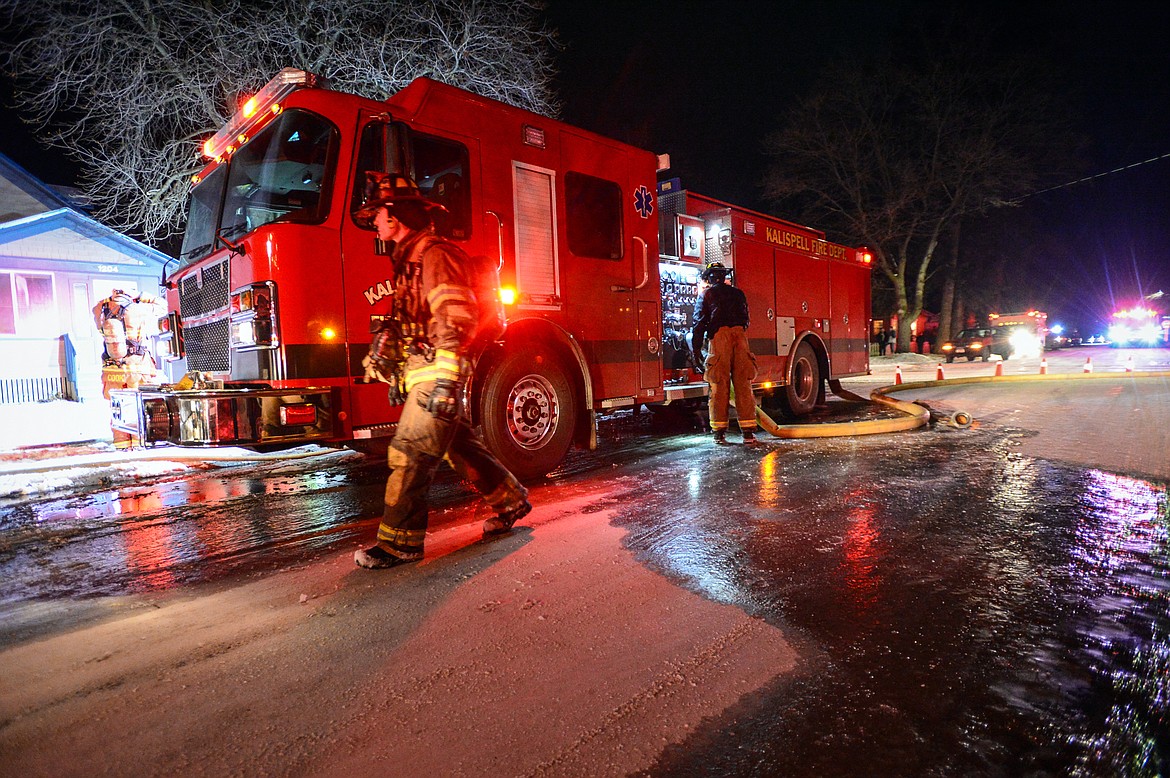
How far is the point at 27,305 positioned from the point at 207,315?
16.1 meters

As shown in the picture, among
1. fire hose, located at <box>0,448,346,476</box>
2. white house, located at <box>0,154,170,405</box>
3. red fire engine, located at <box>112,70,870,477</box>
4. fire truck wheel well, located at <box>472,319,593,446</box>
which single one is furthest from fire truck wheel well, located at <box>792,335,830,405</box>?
white house, located at <box>0,154,170,405</box>

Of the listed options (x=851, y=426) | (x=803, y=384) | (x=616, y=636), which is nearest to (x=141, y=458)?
(x=616, y=636)

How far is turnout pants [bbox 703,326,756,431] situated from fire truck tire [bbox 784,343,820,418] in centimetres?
243

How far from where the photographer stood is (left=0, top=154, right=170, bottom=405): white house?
16.4 m

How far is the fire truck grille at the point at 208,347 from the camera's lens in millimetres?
4922

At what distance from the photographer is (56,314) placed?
1711 centimetres

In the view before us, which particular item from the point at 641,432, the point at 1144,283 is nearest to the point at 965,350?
the point at 641,432

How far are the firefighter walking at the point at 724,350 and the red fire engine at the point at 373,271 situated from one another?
2.48 feet

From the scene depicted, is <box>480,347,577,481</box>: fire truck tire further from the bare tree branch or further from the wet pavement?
the bare tree branch

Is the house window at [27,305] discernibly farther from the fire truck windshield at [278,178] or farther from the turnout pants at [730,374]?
the turnout pants at [730,374]

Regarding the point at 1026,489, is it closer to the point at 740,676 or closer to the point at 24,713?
the point at 740,676

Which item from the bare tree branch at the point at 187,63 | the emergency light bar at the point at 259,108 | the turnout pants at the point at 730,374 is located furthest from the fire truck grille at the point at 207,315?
the bare tree branch at the point at 187,63

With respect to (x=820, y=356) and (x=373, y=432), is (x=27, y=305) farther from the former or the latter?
(x=820, y=356)

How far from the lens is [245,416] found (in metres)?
4.26
